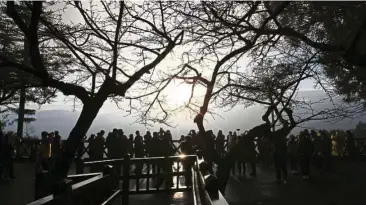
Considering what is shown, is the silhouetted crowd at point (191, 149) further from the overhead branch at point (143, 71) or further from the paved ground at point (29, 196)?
the overhead branch at point (143, 71)

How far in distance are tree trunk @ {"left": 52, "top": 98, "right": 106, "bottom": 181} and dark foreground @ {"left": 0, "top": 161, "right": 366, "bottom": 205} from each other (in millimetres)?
3189

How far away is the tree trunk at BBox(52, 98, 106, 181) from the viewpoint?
21.4ft

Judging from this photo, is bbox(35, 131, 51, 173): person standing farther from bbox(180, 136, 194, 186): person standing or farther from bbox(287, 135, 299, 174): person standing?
bbox(287, 135, 299, 174): person standing

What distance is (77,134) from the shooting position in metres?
6.88

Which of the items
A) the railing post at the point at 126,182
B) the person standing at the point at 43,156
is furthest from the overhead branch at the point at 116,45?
the person standing at the point at 43,156

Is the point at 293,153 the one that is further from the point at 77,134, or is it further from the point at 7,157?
the point at 77,134

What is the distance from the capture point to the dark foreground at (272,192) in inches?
376

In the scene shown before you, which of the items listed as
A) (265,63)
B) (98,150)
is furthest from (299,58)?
(98,150)

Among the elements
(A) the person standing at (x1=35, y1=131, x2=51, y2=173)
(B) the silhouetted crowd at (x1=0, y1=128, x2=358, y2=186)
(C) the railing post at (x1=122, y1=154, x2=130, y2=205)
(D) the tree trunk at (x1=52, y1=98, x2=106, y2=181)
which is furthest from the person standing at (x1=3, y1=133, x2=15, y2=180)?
(D) the tree trunk at (x1=52, y1=98, x2=106, y2=181)

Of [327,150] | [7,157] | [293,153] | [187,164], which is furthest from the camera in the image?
[293,153]

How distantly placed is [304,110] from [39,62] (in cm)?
655

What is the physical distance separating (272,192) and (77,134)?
22.0 feet

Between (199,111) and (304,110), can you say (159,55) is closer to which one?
(199,111)

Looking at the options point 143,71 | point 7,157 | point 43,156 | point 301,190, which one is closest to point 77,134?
point 143,71
